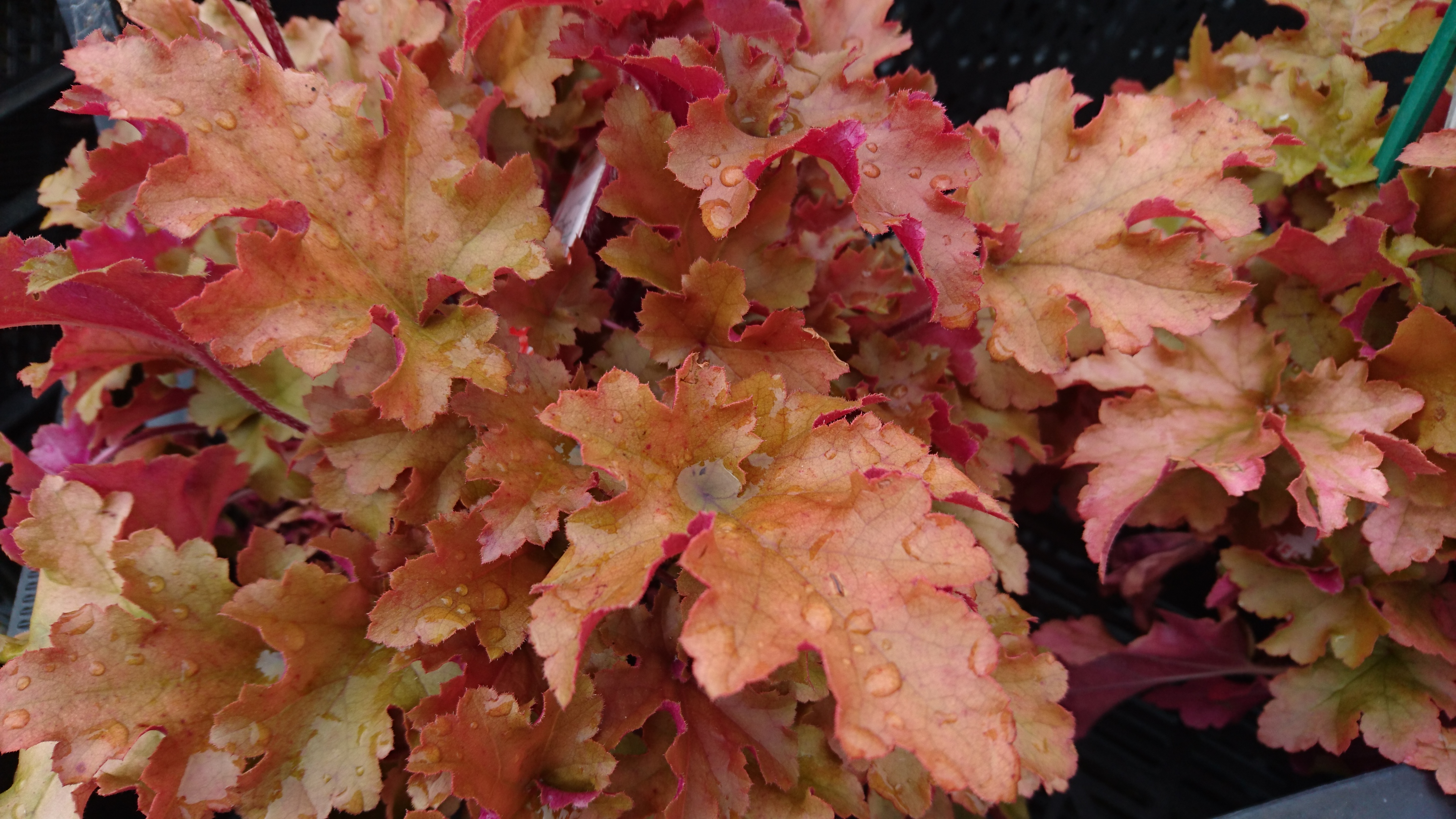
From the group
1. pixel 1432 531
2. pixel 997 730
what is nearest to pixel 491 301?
pixel 997 730

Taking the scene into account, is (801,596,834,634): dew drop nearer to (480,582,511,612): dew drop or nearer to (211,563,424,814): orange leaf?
(480,582,511,612): dew drop

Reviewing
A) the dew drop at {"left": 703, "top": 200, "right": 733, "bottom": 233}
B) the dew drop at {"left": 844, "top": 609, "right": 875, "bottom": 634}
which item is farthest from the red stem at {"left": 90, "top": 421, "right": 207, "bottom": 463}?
the dew drop at {"left": 844, "top": 609, "right": 875, "bottom": 634}

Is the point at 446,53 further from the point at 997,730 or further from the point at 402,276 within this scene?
the point at 997,730

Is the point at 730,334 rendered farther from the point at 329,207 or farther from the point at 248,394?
the point at 248,394

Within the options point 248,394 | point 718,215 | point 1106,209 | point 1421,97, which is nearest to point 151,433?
point 248,394

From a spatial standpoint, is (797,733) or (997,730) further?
(797,733)

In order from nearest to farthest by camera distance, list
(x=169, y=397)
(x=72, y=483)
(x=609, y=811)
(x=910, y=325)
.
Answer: (x=609, y=811), (x=72, y=483), (x=910, y=325), (x=169, y=397)
